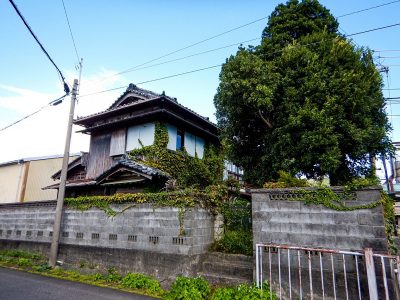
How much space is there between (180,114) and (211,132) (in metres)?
3.18

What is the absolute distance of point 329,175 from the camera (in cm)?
1113

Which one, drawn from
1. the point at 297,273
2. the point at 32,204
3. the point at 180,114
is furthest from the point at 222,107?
the point at 32,204

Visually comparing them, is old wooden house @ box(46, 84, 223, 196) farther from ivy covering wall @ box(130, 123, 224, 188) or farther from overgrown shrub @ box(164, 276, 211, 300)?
overgrown shrub @ box(164, 276, 211, 300)

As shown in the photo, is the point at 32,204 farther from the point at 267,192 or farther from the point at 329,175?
the point at 329,175

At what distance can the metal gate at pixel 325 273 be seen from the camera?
204 inches

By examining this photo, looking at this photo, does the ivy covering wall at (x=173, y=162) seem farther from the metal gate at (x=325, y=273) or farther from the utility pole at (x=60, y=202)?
the metal gate at (x=325, y=273)

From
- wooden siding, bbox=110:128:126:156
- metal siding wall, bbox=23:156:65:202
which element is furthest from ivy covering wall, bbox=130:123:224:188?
metal siding wall, bbox=23:156:65:202

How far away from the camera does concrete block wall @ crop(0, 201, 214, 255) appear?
7.90m

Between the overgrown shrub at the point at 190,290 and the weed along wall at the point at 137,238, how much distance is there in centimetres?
67

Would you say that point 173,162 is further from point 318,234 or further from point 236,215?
point 318,234

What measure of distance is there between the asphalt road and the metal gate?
10.8 feet

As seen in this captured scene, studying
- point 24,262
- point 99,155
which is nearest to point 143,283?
point 24,262

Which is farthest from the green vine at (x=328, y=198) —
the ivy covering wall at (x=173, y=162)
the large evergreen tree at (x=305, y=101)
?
the ivy covering wall at (x=173, y=162)

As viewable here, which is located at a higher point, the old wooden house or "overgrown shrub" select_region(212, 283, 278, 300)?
the old wooden house
